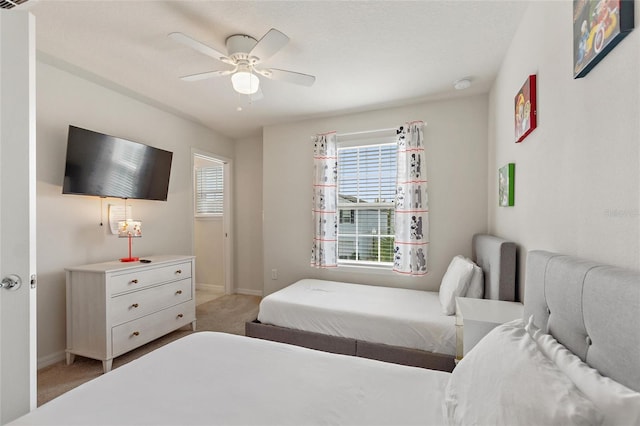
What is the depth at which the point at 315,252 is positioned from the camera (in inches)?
137

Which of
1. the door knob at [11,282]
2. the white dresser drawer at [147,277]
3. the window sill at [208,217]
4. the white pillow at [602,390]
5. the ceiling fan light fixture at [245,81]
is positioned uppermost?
the ceiling fan light fixture at [245,81]

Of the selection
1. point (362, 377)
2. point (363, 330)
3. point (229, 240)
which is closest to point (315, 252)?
point (363, 330)

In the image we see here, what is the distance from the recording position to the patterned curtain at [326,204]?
344 centimetres

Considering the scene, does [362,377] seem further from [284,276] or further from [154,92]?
[154,92]

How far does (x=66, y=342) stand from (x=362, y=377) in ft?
9.34

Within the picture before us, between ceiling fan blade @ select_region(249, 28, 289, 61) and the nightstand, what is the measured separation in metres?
1.97

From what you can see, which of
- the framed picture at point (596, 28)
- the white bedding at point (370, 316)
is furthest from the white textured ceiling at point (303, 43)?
the white bedding at point (370, 316)

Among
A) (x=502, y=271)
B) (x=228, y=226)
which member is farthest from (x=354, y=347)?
(x=228, y=226)

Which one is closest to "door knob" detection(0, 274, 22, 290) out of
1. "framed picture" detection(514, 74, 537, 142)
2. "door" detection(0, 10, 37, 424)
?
"door" detection(0, 10, 37, 424)

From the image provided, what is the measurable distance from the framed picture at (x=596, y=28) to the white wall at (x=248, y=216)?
3.88m

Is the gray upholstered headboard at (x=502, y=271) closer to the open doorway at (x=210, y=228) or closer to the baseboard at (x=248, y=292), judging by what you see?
the baseboard at (x=248, y=292)

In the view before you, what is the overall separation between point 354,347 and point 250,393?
1332 mm

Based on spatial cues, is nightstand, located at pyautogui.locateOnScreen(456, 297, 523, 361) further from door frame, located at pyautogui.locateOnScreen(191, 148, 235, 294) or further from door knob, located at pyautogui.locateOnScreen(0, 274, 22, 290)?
door frame, located at pyautogui.locateOnScreen(191, 148, 235, 294)

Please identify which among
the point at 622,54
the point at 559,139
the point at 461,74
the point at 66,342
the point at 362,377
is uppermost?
the point at 461,74
